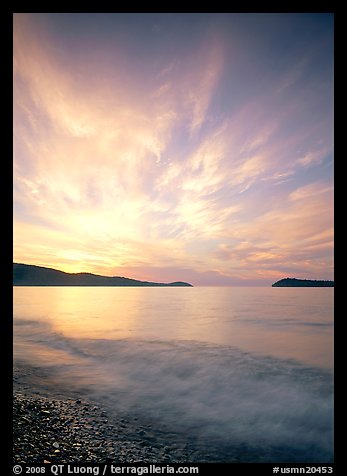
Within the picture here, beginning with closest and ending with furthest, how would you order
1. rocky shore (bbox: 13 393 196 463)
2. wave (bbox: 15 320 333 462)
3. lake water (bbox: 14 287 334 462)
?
rocky shore (bbox: 13 393 196 463), wave (bbox: 15 320 333 462), lake water (bbox: 14 287 334 462)

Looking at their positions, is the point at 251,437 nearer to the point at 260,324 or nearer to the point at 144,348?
the point at 144,348

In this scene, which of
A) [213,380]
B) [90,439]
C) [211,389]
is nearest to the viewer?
[90,439]

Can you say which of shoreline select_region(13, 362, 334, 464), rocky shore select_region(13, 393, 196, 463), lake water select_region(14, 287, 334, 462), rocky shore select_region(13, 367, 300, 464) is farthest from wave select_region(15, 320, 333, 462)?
rocky shore select_region(13, 393, 196, 463)

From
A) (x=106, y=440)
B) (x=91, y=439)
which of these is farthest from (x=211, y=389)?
(x=91, y=439)

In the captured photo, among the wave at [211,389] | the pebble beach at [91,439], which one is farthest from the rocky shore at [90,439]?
the wave at [211,389]

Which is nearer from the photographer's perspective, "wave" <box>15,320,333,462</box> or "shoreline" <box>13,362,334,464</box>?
"shoreline" <box>13,362,334,464</box>

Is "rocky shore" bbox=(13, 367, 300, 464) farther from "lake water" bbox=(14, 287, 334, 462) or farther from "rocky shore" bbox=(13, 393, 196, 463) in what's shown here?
"lake water" bbox=(14, 287, 334, 462)

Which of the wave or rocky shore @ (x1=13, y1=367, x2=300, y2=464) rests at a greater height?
rocky shore @ (x1=13, y1=367, x2=300, y2=464)

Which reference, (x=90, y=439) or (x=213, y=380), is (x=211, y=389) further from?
(x=90, y=439)

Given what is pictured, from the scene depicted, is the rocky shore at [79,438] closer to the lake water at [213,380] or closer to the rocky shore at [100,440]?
the rocky shore at [100,440]

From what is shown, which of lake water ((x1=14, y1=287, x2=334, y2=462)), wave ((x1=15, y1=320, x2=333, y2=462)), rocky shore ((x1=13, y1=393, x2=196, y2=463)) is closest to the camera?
rocky shore ((x1=13, y1=393, x2=196, y2=463))

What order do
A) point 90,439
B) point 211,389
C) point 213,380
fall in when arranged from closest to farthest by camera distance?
1. point 90,439
2. point 211,389
3. point 213,380

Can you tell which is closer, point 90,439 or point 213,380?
point 90,439
